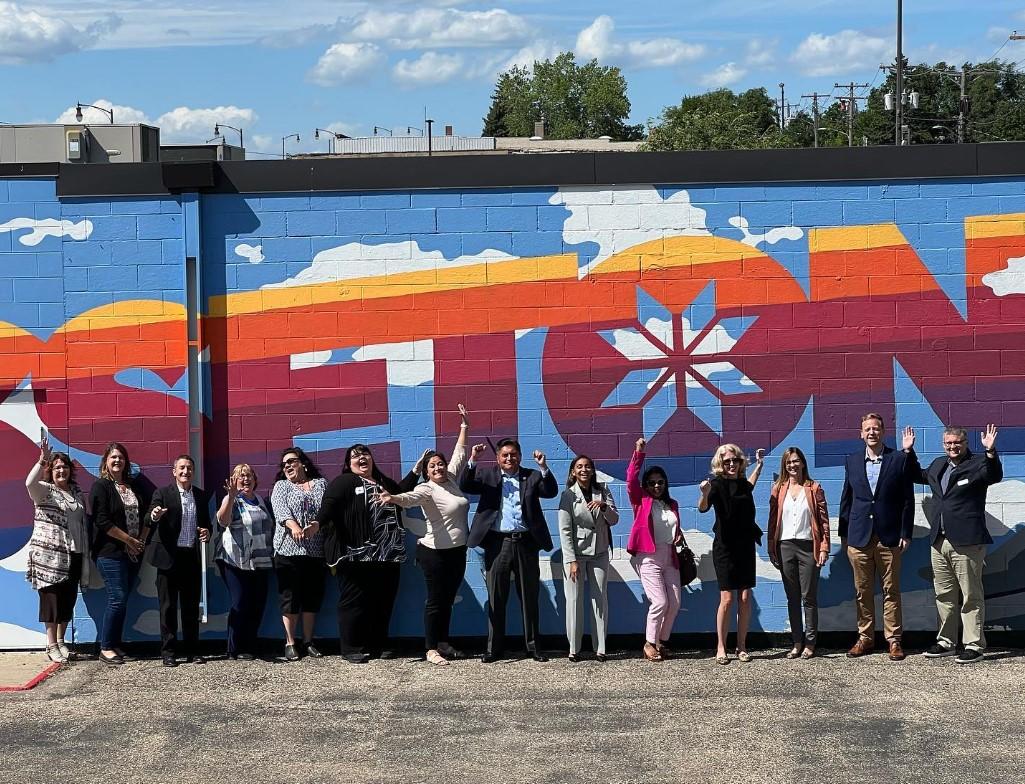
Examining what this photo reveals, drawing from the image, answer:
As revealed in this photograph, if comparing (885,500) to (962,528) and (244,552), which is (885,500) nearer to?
(962,528)

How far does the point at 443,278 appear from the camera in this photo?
10219 mm

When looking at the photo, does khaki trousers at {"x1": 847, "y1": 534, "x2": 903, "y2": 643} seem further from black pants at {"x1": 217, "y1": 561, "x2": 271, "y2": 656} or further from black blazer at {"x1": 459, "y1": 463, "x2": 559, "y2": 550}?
black pants at {"x1": 217, "y1": 561, "x2": 271, "y2": 656}

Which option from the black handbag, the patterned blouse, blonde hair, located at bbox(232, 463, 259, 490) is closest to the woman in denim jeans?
blonde hair, located at bbox(232, 463, 259, 490)

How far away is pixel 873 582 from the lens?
9.91m

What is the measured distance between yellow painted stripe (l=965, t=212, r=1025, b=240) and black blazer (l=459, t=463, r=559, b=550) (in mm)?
3742

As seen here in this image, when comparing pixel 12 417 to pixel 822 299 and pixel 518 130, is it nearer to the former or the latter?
pixel 822 299

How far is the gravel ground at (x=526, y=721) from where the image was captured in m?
7.36

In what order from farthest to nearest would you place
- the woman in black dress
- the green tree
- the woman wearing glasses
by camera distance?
the green tree, the woman wearing glasses, the woman in black dress

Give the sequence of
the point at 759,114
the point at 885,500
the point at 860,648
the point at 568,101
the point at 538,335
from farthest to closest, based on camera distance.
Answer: the point at 568,101
the point at 759,114
the point at 538,335
the point at 860,648
the point at 885,500

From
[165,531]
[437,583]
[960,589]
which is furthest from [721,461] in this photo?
[165,531]

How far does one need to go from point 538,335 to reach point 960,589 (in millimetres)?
3712

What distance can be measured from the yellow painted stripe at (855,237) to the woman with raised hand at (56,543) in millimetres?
6026

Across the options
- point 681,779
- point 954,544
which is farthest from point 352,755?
point 954,544

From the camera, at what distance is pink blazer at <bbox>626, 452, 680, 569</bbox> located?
9.85 m
